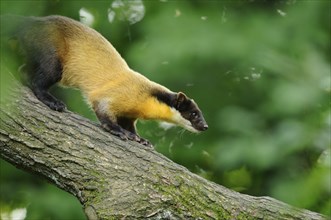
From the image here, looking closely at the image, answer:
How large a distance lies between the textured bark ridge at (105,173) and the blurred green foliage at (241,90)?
540 millimetres

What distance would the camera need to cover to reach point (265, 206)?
4789 mm

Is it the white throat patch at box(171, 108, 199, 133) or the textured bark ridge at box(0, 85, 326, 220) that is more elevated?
the textured bark ridge at box(0, 85, 326, 220)

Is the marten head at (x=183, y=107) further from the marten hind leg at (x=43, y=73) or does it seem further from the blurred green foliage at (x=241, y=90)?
the marten hind leg at (x=43, y=73)

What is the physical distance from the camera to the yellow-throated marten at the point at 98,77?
18.4 feet

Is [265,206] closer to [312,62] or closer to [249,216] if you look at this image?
[249,216]

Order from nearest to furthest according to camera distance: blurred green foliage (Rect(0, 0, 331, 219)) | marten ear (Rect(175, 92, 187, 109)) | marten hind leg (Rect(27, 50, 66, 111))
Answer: blurred green foliage (Rect(0, 0, 331, 219)) < marten hind leg (Rect(27, 50, 66, 111)) < marten ear (Rect(175, 92, 187, 109))

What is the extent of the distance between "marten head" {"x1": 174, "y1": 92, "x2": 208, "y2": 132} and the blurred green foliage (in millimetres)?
119

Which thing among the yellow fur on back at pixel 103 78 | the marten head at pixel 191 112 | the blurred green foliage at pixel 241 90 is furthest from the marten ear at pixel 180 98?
the blurred green foliage at pixel 241 90

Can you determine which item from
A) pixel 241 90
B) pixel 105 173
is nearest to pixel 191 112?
pixel 241 90

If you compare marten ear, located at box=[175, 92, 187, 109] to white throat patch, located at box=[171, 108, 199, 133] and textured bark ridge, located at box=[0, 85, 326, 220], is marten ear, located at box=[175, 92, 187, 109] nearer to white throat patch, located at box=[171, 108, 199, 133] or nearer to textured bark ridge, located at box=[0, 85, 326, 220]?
white throat patch, located at box=[171, 108, 199, 133]

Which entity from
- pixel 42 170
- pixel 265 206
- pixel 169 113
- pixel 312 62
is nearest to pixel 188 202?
pixel 265 206

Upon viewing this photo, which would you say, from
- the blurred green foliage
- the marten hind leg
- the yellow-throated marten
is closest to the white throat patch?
the yellow-throated marten

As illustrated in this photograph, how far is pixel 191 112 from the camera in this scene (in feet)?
20.6

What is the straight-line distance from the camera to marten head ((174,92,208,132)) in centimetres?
621
